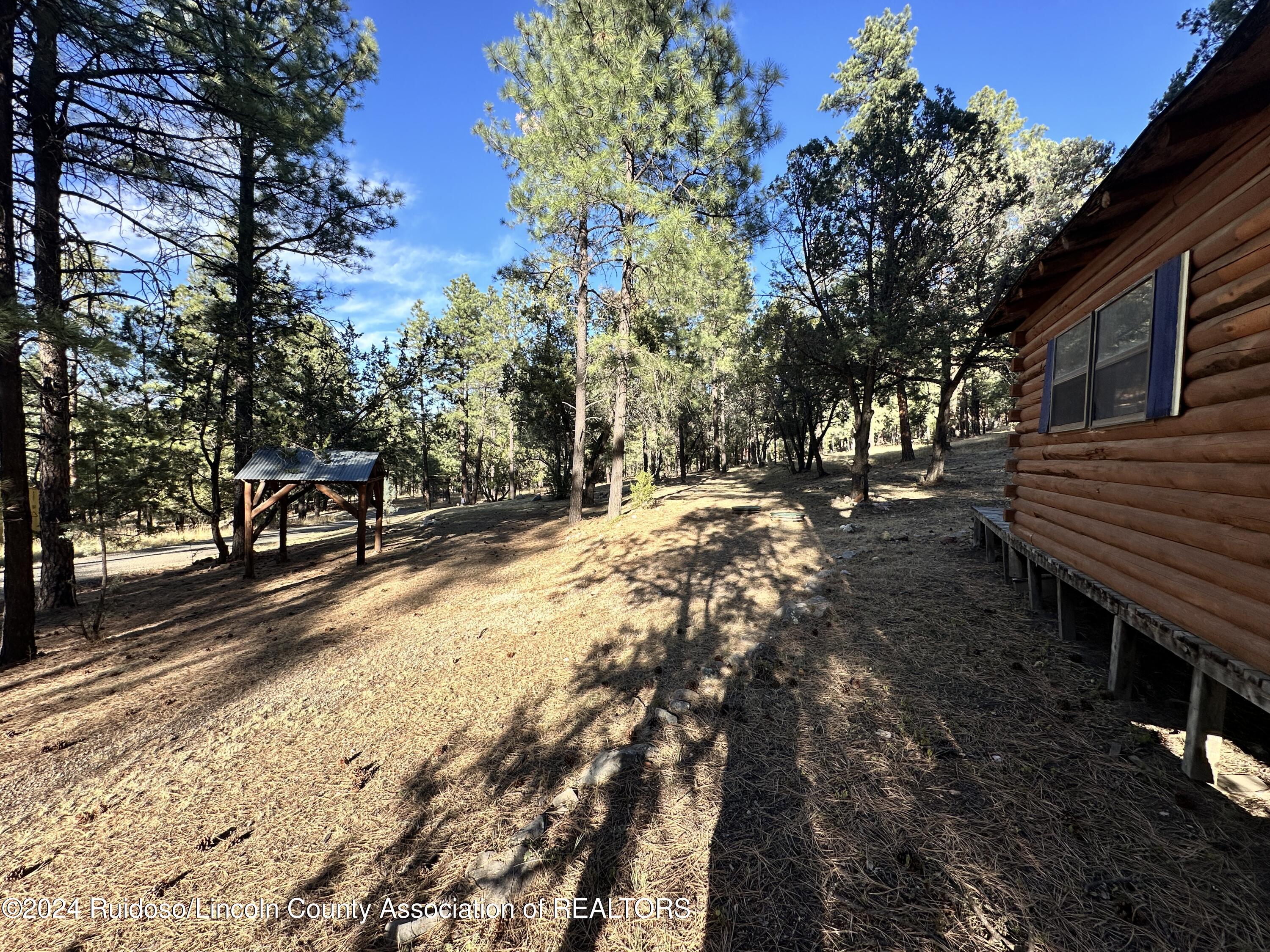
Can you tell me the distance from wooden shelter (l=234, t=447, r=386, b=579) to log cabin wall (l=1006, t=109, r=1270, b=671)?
13.6m

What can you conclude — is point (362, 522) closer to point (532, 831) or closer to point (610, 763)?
point (610, 763)

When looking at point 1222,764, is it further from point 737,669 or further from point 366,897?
point 366,897

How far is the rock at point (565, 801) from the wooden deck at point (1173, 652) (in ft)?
12.9

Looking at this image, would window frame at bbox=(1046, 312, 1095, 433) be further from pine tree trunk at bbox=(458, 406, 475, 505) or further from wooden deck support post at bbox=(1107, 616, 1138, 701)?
pine tree trunk at bbox=(458, 406, 475, 505)

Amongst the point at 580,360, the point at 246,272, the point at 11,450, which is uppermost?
the point at 246,272

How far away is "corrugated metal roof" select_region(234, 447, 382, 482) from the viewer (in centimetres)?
1109

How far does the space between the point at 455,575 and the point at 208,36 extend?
9.47 metres

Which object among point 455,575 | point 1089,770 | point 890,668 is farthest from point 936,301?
point 455,575

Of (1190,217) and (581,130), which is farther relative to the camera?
(581,130)

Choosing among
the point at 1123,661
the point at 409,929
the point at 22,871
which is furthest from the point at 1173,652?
the point at 22,871

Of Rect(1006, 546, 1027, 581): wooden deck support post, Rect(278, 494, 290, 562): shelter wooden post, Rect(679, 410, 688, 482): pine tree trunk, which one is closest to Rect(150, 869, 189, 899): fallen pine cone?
Rect(1006, 546, 1027, 581): wooden deck support post

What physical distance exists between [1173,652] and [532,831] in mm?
→ 4582

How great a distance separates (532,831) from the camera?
2846 mm

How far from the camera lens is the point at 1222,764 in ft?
9.42
